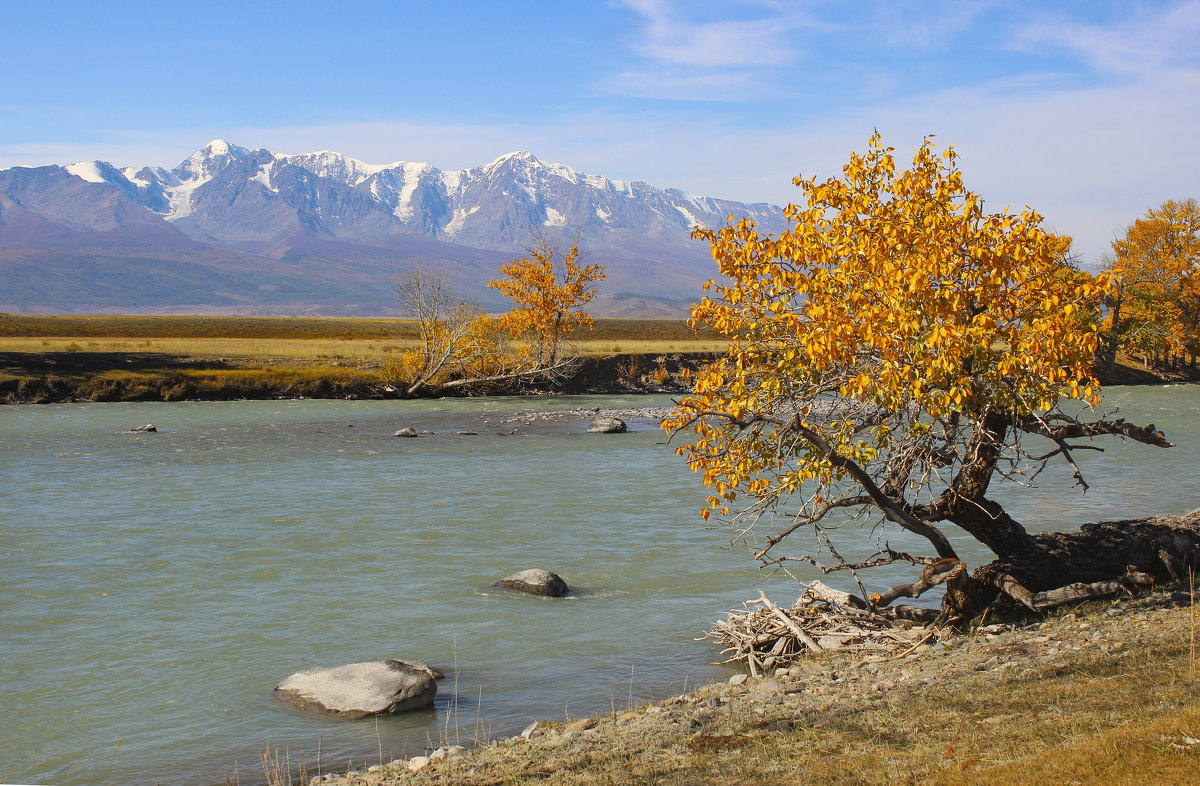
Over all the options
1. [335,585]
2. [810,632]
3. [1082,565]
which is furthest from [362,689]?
[1082,565]

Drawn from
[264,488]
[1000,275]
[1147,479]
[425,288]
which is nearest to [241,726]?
[1000,275]

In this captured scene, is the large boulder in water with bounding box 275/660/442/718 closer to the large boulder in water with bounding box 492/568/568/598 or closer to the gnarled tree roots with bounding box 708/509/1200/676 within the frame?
the gnarled tree roots with bounding box 708/509/1200/676

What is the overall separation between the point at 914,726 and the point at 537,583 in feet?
29.2

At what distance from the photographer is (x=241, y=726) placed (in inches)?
419

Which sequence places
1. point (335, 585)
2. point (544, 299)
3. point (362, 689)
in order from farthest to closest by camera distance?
point (544, 299) → point (335, 585) → point (362, 689)

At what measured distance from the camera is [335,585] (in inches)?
667

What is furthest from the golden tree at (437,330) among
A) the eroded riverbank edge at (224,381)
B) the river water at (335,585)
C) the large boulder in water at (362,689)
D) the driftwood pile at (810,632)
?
the large boulder in water at (362,689)

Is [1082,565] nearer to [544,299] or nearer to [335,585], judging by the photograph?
[335,585]

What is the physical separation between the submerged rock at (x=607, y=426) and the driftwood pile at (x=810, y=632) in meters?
28.9

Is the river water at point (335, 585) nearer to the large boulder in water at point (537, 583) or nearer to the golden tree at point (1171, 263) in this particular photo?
the large boulder in water at point (537, 583)

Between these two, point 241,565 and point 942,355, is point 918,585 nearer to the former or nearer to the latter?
point 942,355

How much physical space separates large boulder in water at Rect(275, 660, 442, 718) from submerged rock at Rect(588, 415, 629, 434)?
3084 cm

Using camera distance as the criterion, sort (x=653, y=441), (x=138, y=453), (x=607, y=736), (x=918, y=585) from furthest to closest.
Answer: (x=653, y=441)
(x=138, y=453)
(x=918, y=585)
(x=607, y=736)

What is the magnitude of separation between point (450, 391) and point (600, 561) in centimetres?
4330
